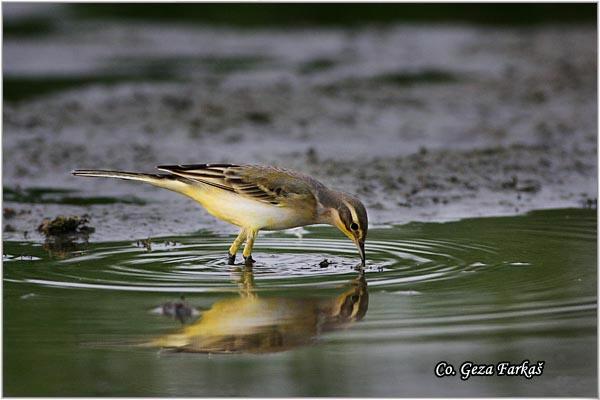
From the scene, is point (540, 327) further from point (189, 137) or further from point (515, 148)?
point (189, 137)

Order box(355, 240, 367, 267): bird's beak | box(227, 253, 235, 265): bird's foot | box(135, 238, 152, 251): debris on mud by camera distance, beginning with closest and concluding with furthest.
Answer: box(355, 240, 367, 267): bird's beak, box(227, 253, 235, 265): bird's foot, box(135, 238, 152, 251): debris on mud

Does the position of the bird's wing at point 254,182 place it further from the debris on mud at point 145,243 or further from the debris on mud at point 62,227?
the debris on mud at point 62,227

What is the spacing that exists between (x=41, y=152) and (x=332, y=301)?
7471 millimetres

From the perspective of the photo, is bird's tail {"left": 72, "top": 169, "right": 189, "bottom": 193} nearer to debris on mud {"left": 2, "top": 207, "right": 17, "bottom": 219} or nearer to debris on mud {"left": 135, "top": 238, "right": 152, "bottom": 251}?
debris on mud {"left": 135, "top": 238, "right": 152, "bottom": 251}

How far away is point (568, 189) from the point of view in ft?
44.3

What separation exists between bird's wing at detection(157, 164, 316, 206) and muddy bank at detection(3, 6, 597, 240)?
147 cm

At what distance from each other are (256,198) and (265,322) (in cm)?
220

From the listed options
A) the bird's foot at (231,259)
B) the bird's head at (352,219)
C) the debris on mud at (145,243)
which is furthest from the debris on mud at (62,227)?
the bird's head at (352,219)

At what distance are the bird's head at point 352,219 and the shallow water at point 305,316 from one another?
0.74ft

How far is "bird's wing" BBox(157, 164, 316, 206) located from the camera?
10.0 metres

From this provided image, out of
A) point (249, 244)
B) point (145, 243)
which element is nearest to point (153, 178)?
point (145, 243)

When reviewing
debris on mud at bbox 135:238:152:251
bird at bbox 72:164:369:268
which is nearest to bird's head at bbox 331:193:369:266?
bird at bbox 72:164:369:268

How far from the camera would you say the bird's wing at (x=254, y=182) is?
10023 mm

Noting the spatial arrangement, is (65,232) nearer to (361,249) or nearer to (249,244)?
Result: (249,244)
